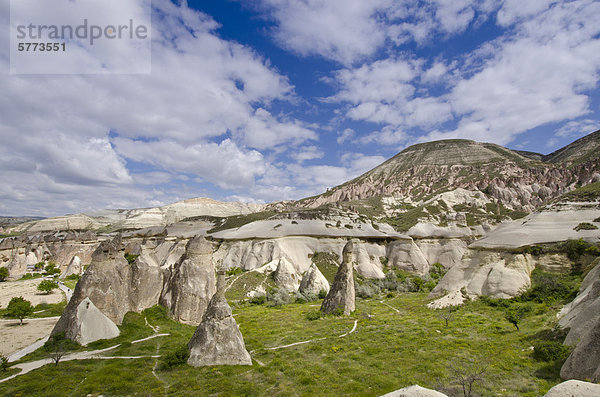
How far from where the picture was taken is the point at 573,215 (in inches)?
1540

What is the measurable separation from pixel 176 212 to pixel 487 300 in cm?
17069

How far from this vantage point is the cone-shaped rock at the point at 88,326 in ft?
52.1

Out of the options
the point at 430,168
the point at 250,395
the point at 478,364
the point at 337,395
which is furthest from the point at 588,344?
the point at 430,168

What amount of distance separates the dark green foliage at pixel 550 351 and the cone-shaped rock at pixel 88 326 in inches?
876

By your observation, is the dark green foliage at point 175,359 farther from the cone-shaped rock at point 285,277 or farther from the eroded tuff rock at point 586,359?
the cone-shaped rock at point 285,277

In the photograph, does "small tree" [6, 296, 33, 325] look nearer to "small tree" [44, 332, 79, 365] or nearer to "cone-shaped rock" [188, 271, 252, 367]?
"small tree" [44, 332, 79, 365]

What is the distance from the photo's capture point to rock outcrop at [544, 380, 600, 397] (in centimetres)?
614

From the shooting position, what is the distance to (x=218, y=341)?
13.7m

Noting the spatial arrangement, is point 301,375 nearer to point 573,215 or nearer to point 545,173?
point 573,215

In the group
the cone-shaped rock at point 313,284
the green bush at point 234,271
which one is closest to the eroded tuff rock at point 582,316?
the cone-shaped rock at point 313,284

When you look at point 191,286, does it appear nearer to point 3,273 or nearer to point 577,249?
point 577,249

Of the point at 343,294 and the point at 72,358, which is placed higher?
the point at 72,358

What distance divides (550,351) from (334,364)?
31.4ft

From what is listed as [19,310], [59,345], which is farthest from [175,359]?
[19,310]
